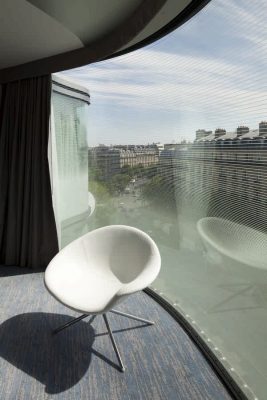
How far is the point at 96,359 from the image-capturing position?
1876 mm

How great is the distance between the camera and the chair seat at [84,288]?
5.75 ft

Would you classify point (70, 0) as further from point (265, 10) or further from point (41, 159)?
point (41, 159)

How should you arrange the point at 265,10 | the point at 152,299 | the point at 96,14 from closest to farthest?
the point at 265,10
the point at 96,14
the point at 152,299

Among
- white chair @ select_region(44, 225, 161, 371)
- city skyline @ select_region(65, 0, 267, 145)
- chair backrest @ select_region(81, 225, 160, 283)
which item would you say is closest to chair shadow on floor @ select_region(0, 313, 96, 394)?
white chair @ select_region(44, 225, 161, 371)

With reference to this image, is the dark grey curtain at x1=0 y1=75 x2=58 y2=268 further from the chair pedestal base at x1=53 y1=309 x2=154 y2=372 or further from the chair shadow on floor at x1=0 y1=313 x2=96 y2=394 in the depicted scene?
the chair pedestal base at x1=53 y1=309 x2=154 y2=372

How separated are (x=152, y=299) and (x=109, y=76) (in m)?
1.93

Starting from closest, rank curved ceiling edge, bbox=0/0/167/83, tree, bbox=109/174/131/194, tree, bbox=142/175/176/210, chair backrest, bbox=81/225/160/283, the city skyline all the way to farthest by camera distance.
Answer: the city skyline < curved ceiling edge, bbox=0/0/167/83 < chair backrest, bbox=81/225/160/283 < tree, bbox=142/175/176/210 < tree, bbox=109/174/131/194

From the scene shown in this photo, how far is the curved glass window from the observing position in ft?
4.69

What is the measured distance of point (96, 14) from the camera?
203 centimetres

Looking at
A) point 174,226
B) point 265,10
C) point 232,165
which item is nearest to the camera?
point 265,10

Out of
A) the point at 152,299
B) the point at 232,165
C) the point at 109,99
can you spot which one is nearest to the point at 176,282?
the point at 152,299

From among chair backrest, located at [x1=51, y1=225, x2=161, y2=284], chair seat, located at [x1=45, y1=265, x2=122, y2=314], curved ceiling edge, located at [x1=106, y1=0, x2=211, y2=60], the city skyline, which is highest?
curved ceiling edge, located at [x1=106, y1=0, x2=211, y2=60]

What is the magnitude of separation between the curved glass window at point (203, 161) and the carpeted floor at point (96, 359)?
207 mm

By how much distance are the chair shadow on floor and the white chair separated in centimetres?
11
